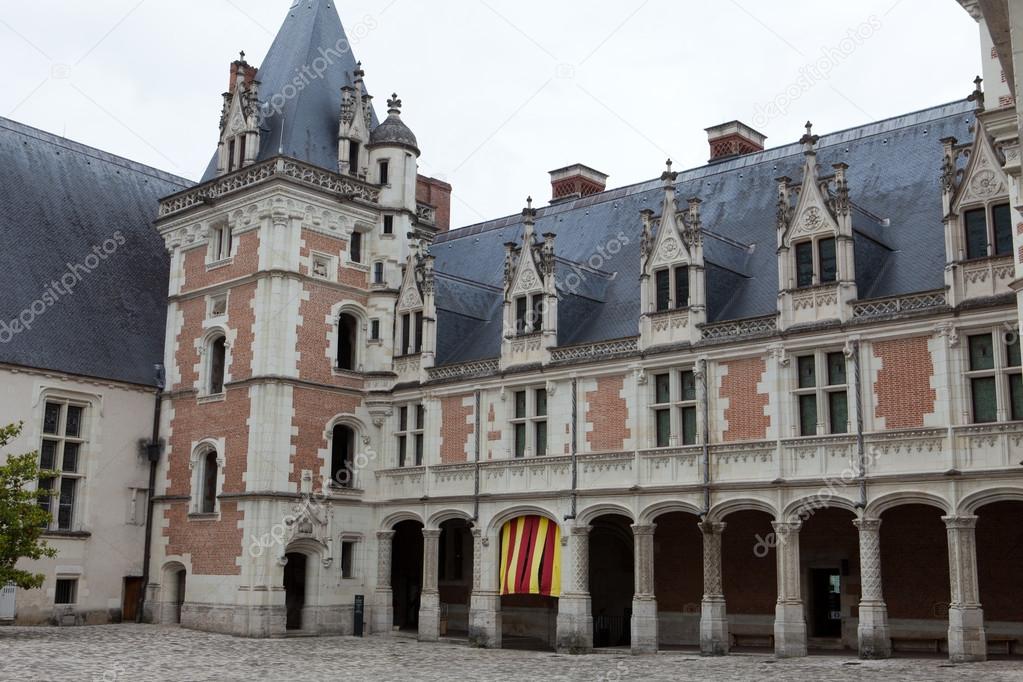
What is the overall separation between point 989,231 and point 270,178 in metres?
17.7

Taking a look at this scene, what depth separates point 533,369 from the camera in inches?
1110

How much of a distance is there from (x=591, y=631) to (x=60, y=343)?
16.1 m

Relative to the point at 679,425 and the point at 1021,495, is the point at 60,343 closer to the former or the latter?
the point at 679,425

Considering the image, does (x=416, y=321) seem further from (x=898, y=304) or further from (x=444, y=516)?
(x=898, y=304)

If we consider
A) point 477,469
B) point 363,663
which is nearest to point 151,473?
point 477,469

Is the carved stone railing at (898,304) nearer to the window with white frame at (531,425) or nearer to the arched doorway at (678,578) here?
the arched doorway at (678,578)

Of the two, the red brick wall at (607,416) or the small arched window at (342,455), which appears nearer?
the red brick wall at (607,416)

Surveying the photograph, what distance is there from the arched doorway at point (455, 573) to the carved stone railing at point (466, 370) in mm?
4364

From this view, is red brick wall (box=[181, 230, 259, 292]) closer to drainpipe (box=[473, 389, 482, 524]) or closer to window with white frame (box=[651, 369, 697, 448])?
drainpipe (box=[473, 389, 482, 524])

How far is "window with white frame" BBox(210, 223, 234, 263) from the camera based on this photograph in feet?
105

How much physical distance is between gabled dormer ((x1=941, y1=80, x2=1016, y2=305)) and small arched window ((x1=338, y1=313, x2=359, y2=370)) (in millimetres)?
16275

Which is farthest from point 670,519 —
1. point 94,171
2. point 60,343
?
point 94,171

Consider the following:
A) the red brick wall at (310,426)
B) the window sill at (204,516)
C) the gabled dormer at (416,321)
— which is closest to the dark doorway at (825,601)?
the gabled dormer at (416,321)

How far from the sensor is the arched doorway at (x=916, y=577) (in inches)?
931
